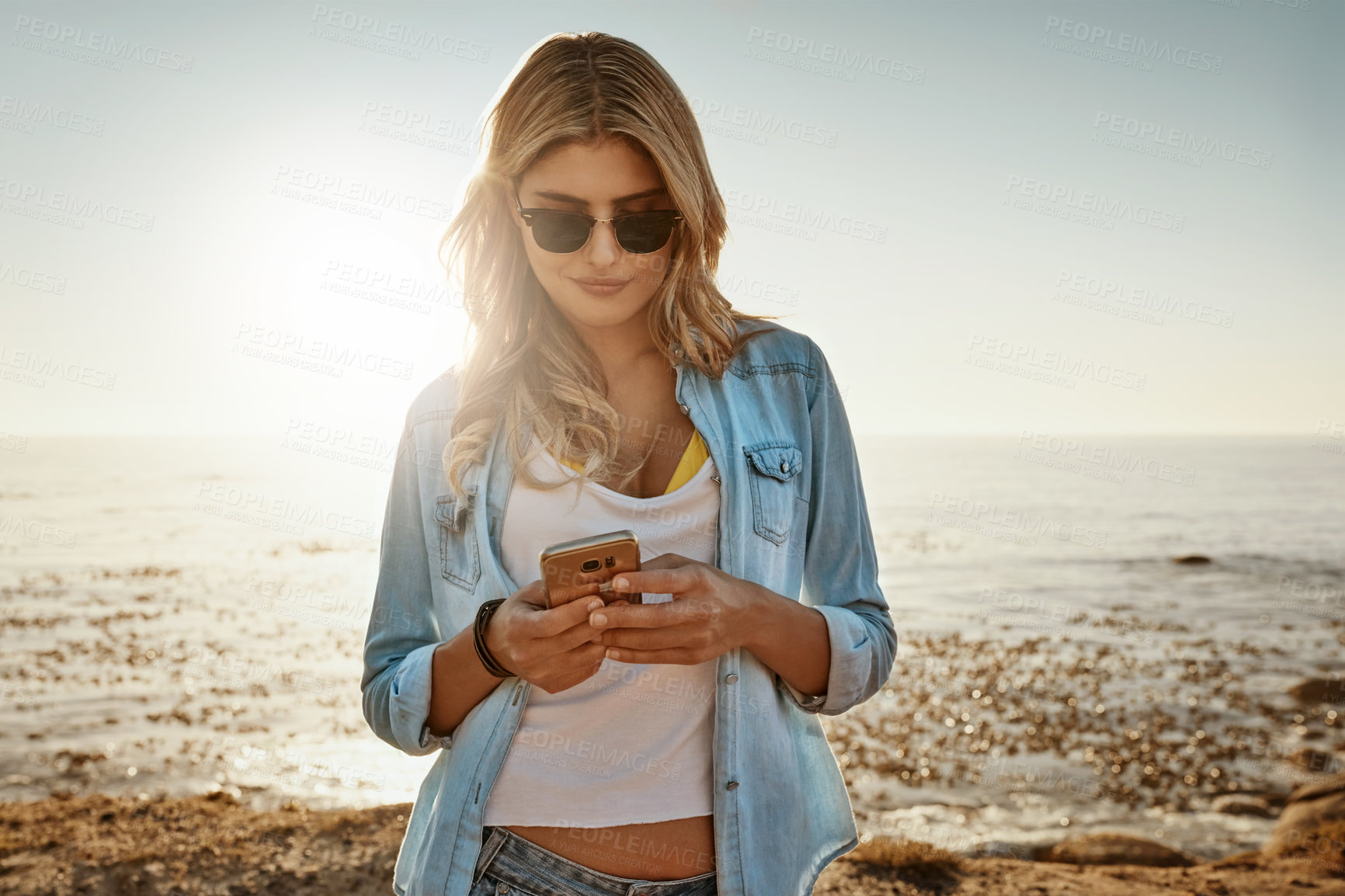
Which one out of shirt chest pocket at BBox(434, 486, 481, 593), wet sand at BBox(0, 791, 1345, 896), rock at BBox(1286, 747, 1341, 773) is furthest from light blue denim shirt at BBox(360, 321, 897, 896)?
rock at BBox(1286, 747, 1341, 773)

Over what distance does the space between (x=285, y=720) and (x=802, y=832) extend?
12717 mm

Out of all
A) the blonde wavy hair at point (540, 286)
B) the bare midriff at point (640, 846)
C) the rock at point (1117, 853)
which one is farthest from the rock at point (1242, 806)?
the blonde wavy hair at point (540, 286)

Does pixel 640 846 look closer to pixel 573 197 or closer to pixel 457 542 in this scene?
pixel 457 542

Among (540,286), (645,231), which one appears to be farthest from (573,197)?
(540,286)

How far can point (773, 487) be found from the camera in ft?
7.11

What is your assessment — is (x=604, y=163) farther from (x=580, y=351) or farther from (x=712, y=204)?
(x=580, y=351)

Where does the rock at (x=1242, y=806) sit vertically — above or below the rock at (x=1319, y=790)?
below

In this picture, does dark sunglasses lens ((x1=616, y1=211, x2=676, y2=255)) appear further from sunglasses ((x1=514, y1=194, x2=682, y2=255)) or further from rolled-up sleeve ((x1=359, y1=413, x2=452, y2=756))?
rolled-up sleeve ((x1=359, y1=413, x2=452, y2=756))

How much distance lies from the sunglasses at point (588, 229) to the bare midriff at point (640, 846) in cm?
142

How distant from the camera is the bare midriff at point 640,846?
1.98 meters

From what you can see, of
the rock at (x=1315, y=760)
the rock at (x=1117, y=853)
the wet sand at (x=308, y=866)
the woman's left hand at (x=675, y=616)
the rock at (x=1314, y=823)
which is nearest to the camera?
the woman's left hand at (x=675, y=616)

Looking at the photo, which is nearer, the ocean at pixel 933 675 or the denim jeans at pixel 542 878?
the denim jeans at pixel 542 878

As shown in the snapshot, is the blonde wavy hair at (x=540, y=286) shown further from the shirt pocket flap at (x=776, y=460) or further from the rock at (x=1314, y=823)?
the rock at (x=1314, y=823)

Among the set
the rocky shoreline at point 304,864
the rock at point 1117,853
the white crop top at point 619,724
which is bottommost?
the rock at point 1117,853
